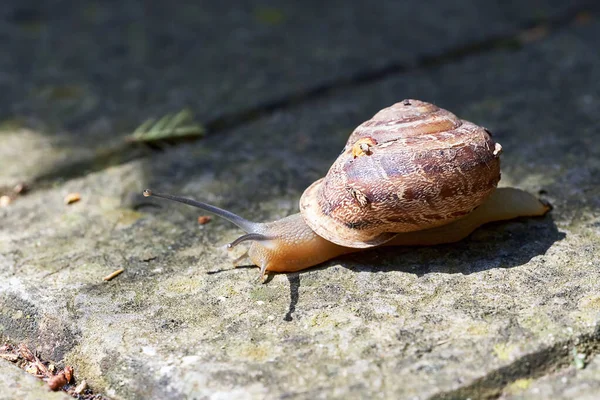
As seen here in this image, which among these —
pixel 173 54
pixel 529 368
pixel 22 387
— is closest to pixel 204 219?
pixel 22 387


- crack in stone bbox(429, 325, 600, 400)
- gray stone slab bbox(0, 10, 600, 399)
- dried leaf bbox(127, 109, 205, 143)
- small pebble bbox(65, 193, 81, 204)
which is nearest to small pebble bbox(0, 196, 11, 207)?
gray stone slab bbox(0, 10, 600, 399)

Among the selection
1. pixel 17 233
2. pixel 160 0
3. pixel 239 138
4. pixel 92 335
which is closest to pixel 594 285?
pixel 92 335

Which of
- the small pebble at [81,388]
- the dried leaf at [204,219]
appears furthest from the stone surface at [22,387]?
the dried leaf at [204,219]

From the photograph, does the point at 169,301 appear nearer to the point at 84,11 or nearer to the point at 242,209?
the point at 242,209

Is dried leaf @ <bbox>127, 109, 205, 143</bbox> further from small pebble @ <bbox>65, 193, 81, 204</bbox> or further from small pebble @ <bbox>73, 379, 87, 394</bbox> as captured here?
small pebble @ <bbox>73, 379, 87, 394</bbox>

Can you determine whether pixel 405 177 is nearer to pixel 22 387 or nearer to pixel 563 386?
pixel 563 386
